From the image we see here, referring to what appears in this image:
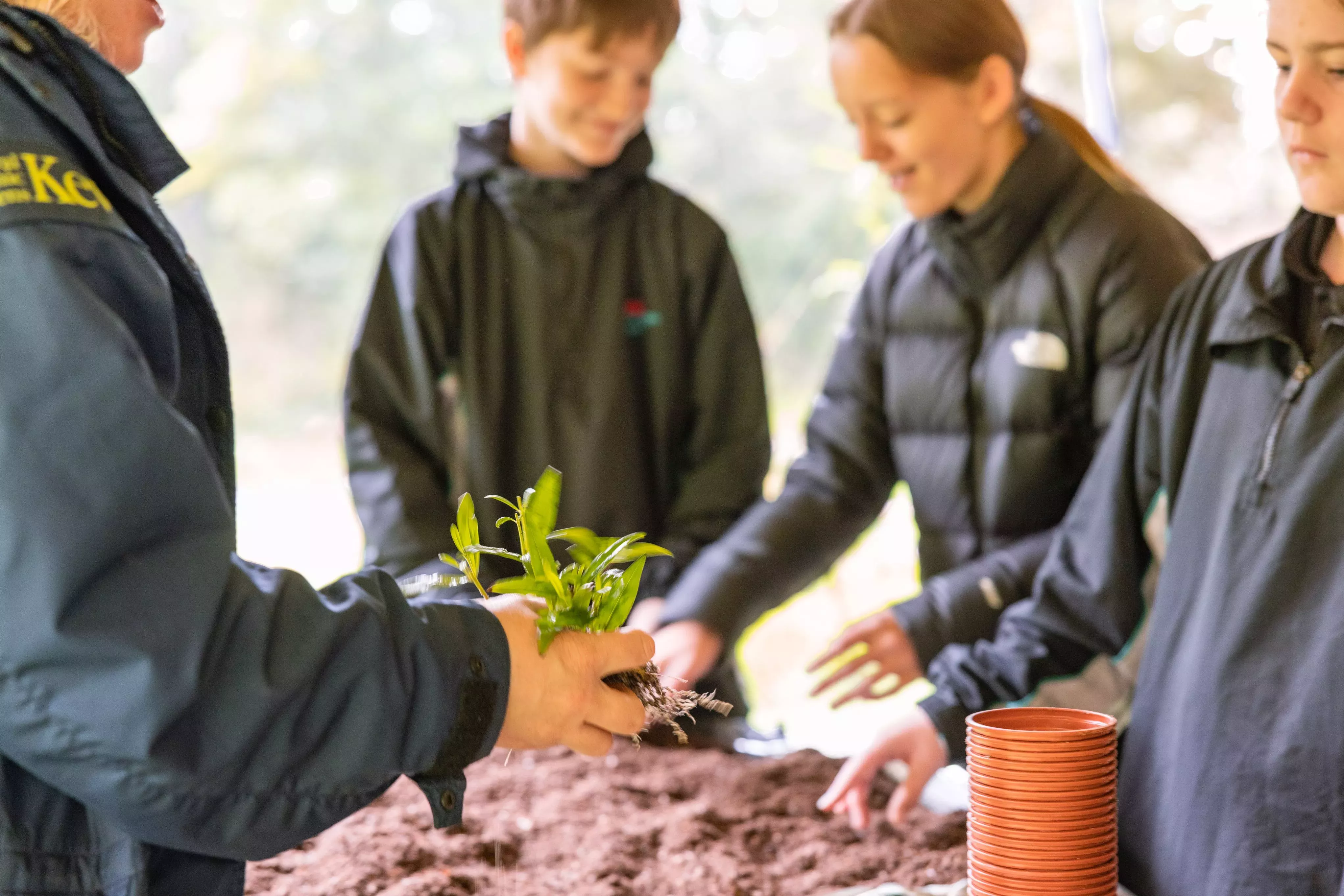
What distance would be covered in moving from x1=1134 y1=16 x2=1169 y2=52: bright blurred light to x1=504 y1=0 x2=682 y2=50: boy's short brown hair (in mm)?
4072

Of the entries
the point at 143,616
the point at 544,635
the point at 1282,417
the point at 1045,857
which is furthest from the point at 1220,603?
the point at 143,616

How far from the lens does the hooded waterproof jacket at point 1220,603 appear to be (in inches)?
48.0

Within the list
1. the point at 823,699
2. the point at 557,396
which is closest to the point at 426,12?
the point at 823,699

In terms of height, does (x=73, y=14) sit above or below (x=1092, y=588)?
above

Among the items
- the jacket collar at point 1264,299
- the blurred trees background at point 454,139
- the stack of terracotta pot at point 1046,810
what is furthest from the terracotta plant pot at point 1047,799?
the blurred trees background at point 454,139

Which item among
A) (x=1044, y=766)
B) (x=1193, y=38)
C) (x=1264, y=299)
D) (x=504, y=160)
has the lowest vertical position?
(x=1044, y=766)

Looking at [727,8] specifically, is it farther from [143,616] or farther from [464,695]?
[143,616]

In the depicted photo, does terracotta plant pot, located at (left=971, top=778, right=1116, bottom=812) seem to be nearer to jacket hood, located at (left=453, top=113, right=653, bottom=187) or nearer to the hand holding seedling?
the hand holding seedling

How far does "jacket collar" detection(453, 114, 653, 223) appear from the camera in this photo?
7.41 ft

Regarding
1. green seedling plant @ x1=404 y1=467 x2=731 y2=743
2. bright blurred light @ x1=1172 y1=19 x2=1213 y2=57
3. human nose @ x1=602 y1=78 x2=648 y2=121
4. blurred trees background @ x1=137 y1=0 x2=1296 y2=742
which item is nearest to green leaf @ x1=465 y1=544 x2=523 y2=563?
green seedling plant @ x1=404 y1=467 x2=731 y2=743

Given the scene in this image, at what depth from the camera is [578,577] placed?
43.4 inches

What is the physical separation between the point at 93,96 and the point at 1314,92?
45.0 inches

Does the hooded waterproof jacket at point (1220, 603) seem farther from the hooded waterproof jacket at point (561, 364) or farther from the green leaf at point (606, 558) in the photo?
the hooded waterproof jacket at point (561, 364)

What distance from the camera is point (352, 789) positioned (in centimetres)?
89
